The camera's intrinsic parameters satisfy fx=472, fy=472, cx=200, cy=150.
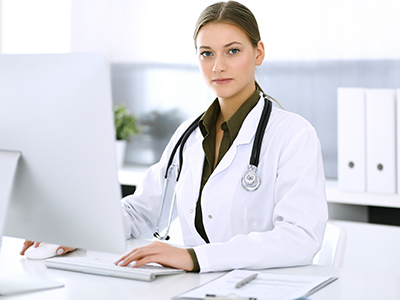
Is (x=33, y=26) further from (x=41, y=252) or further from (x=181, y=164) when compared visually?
(x=41, y=252)

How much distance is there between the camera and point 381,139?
1985 mm

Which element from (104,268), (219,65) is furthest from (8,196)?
(219,65)

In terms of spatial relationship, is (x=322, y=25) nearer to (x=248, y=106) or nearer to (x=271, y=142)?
(x=248, y=106)

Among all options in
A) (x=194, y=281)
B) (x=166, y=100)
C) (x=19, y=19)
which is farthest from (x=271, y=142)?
(x=19, y=19)

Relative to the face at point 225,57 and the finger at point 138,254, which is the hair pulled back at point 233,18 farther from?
the finger at point 138,254

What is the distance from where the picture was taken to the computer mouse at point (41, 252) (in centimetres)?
116

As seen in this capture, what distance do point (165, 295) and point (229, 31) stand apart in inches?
32.3

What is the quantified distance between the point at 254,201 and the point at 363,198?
3.06 feet

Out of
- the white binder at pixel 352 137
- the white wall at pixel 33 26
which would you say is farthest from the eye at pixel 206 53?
the white wall at pixel 33 26

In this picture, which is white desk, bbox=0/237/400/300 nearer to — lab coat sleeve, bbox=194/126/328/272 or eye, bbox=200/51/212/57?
lab coat sleeve, bbox=194/126/328/272

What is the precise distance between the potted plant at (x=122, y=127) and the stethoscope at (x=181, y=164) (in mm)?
1437

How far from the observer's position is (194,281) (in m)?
0.97

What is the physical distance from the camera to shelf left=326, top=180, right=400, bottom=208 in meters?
1.99

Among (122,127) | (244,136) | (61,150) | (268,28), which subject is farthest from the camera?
(122,127)
